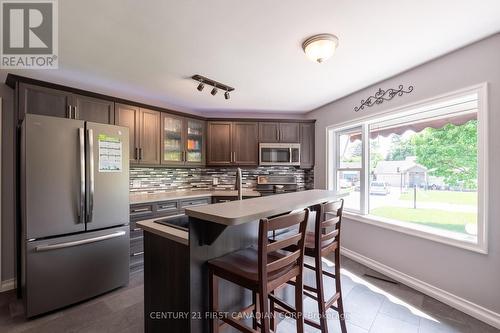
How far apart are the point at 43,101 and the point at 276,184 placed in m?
3.50

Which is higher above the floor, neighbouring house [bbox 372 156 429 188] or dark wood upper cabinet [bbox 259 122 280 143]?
dark wood upper cabinet [bbox 259 122 280 143]

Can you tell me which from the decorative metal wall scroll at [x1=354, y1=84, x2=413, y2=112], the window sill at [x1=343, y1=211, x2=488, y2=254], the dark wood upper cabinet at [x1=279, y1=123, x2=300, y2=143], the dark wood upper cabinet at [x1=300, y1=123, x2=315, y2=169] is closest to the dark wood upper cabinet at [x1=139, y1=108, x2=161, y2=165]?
the dark wood upper cabinet at [x1=279, y1=123, x2=300, y2=143]

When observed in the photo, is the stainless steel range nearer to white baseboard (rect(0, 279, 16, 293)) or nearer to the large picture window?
the large picture window

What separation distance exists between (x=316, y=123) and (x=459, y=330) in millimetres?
3213

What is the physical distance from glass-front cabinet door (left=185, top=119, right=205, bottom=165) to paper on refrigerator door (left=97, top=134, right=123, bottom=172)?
1.36 m

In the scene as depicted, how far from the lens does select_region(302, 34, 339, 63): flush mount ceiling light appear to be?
184 centimetres

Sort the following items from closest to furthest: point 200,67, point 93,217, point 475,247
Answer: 1. point 475,247
2. point 93,217
3. point 200,67

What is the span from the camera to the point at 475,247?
78.9 inches

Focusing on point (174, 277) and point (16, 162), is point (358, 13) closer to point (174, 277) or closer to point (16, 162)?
point (174, 277)

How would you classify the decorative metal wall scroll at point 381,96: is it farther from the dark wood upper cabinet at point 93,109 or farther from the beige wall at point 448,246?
the dark wood upper cabinet at point 93,109

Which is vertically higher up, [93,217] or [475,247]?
[93,217]

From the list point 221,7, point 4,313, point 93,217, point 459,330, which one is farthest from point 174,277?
point 459,330

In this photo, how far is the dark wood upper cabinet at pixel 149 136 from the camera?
3238mm

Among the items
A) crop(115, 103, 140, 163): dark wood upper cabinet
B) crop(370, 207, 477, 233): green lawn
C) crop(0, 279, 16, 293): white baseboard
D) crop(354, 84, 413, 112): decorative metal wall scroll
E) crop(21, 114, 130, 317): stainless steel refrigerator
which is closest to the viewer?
crop(21, 114, 130, 317): stainless steel refrigerator
